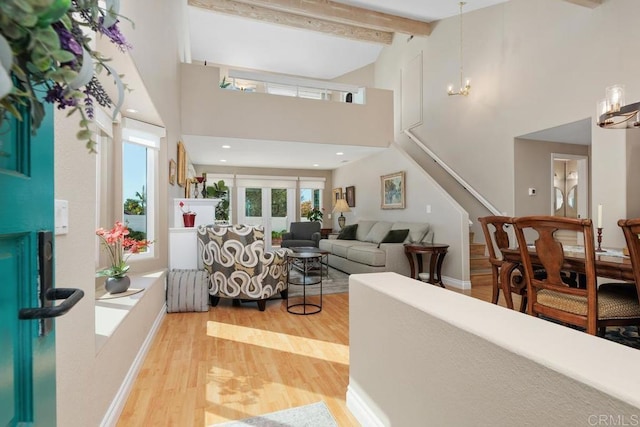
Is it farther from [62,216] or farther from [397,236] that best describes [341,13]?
[62,216]

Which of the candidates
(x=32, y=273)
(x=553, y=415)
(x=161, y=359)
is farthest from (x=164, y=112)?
(x=553, y=415)

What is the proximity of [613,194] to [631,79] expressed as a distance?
1303 mm

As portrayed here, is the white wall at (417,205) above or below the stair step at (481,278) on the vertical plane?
above

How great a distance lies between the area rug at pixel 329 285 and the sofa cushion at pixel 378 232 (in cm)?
91

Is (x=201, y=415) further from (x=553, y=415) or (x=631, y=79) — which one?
(x=631, y=79)

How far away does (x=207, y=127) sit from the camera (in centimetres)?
514

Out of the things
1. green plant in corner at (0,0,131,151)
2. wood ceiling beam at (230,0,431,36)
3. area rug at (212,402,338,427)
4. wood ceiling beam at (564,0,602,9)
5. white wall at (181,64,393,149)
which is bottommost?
area rug at (212,402,338,427)

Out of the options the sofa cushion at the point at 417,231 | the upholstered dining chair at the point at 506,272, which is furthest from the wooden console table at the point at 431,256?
the upholstered dining chair at the point at 506,272

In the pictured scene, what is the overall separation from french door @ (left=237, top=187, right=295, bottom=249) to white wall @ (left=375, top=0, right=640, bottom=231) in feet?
13.4

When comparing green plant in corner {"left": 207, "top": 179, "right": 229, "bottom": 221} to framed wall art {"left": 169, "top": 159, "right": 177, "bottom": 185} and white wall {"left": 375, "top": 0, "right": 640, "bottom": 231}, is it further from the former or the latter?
white wall {"left": 375, "top": 0, "right": 640, "bottom": 231}

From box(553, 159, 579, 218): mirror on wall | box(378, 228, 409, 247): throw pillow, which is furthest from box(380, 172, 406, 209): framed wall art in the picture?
box(553, 159, 579, 218): mirror on wall

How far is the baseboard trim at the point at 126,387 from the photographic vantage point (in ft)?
5.38

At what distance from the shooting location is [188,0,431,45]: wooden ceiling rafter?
5.58 meters

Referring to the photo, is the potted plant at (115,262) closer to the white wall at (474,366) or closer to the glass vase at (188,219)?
the glass vase at (188,219)
